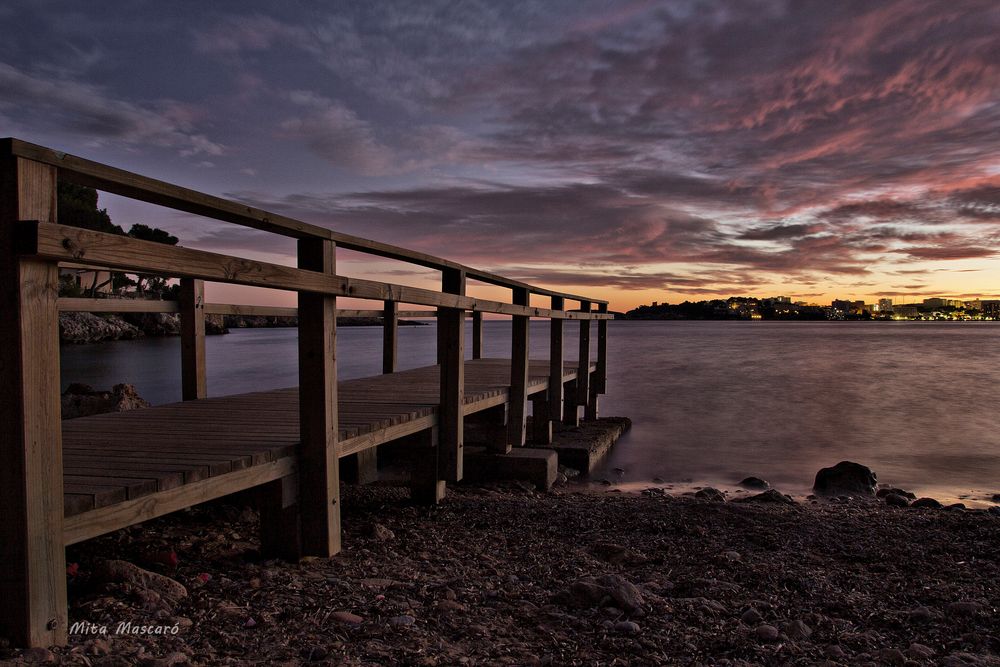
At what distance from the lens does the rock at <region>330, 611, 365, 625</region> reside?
2637 millimetres

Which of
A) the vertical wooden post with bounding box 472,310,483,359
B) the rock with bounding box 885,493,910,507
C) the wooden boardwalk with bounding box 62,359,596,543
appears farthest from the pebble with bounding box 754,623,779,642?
the vertical wooden post with bounding box 472,310,483,359

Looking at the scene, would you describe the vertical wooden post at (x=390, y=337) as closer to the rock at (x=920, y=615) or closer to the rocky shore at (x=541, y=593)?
the rocky shore at (x=541, y=593)

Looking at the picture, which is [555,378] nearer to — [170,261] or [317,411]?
[317,411]

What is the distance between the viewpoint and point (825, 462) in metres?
10.7

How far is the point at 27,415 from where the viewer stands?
1934 millimetres

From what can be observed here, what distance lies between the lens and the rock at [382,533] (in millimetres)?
3974

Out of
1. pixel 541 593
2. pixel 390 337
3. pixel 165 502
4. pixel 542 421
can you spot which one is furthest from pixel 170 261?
pixel 542 421

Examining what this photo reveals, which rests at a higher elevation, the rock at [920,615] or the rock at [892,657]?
the rock at [892,657]

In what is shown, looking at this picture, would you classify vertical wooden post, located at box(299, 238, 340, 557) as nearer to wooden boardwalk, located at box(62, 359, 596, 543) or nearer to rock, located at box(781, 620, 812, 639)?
wooden boardwalk, located at box(62, 359, 596, 543)

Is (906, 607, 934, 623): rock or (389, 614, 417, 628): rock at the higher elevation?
(389, 614, 417, 628): rock

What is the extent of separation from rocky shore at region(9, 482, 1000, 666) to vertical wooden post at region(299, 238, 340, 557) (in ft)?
0.60

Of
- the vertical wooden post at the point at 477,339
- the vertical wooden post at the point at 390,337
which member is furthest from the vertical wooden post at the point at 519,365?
the vertical wooden post at the point at 477,339

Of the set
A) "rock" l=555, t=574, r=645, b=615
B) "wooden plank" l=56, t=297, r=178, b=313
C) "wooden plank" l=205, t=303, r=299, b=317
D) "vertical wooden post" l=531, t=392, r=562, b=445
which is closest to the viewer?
"rock" l=555, t=574, r=645, b=615

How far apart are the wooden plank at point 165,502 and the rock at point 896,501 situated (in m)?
6.45
